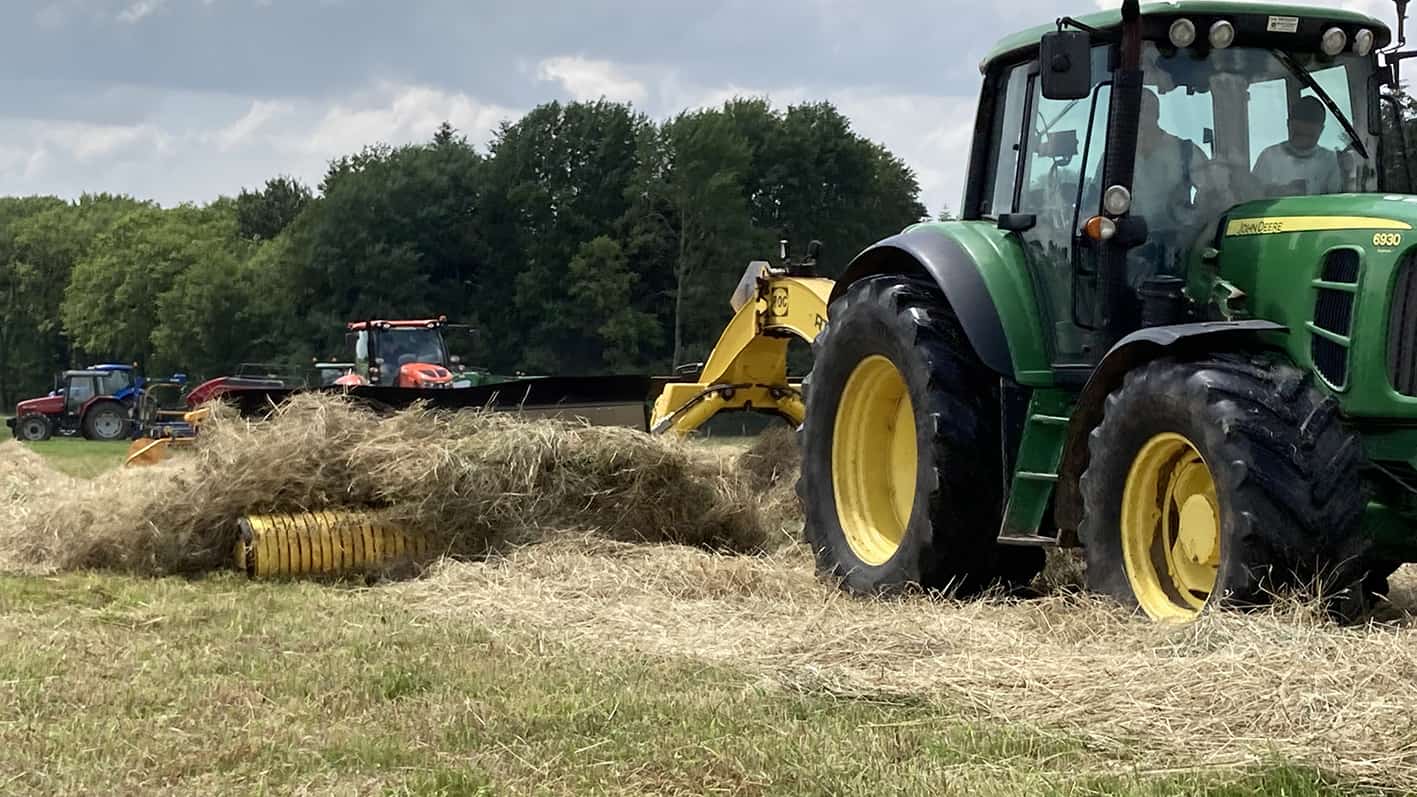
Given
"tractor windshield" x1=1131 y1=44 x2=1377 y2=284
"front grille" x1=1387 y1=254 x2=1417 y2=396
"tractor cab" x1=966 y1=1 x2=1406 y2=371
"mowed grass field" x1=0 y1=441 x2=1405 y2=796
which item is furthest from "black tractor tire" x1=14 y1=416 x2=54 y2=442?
"front grille" x1=1387 y1=254 x2=1417 y2=396

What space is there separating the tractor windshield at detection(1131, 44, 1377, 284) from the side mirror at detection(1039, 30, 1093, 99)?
51 cm

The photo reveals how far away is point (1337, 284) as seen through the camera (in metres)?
5.50

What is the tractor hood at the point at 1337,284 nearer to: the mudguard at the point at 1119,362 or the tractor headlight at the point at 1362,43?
the mudguard at the point at 1119,362

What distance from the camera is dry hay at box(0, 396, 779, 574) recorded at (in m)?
8.49

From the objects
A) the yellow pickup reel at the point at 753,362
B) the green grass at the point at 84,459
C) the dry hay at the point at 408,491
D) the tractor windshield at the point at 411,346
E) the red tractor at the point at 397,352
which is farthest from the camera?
the tractor windshield at the point at 411,346

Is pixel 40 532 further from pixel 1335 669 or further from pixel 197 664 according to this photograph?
pixel 1335 669

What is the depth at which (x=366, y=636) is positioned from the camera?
20.7 feet

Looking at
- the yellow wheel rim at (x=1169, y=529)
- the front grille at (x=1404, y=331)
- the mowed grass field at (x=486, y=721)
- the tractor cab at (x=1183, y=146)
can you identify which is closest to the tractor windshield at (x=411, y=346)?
the mowed grass field at (x=486, y=721)

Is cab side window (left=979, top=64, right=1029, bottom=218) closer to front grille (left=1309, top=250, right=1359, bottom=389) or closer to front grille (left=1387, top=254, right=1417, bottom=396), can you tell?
front grille (left=1309, top=250, right=1359, bottom=389)

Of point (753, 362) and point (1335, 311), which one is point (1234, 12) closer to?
point (1335, 311)

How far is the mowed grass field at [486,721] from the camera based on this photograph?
400cm

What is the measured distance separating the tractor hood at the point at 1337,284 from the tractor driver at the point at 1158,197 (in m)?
0.16

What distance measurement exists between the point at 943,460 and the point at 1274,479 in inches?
68.6

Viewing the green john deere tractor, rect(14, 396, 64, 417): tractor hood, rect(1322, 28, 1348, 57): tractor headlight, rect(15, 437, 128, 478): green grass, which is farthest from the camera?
rect(14, 396, 64, 417): tractor hood
